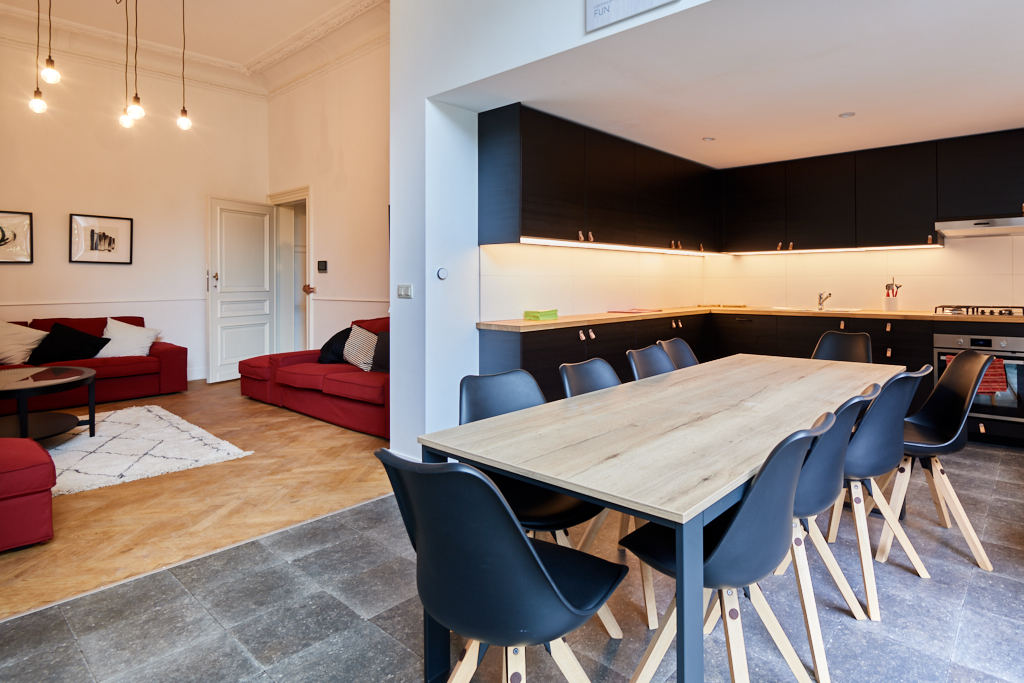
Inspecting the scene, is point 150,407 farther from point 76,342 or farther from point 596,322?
point 596,322

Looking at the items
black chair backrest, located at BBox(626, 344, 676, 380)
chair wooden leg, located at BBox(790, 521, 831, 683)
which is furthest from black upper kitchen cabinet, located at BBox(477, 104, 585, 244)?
chair wooden leg, located at BBox(790, 521, 831, 683)

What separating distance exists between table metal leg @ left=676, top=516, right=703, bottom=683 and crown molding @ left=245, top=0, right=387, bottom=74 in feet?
18.4

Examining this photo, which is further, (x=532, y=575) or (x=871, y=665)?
(x=871, y=665)

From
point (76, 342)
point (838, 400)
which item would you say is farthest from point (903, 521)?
point (76, 342)

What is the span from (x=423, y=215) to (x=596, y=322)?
62.8 inches

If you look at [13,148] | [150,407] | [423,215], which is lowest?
[150,407]

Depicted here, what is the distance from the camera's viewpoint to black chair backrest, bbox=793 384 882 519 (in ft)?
5.64

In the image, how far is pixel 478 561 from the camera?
1243 millimetres

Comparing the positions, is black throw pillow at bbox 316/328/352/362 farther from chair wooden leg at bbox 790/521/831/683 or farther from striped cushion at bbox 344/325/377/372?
chair wooden leg at bbox 790/521/831/683

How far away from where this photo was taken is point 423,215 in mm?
3785

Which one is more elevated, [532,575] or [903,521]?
[532,575]

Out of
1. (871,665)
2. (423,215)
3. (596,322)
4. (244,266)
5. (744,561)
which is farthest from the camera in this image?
(244,266)

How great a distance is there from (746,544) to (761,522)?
67 mm

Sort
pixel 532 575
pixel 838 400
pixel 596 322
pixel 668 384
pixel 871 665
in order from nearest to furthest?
pixel 532 575 → pixel 871 665 → pixel 838 400 → pixel 668 384 → pixel 596 322
